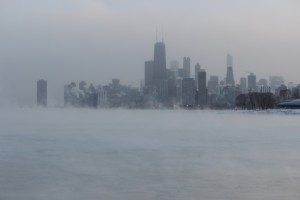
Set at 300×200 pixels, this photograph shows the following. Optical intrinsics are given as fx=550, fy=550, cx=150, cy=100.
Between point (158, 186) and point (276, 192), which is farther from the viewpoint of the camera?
point (158, 186)

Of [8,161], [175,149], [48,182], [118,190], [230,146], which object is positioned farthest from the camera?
[230,146]

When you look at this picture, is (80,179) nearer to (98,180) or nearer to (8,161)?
(98,180)

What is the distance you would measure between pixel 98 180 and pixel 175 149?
9021 mm

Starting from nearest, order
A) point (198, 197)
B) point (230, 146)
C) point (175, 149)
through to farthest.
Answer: point (198, 197) < point (175, 149) < point (230, 146)

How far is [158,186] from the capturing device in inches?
521

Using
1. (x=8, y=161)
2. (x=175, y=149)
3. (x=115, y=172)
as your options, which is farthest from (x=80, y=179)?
(x=175, y=149)

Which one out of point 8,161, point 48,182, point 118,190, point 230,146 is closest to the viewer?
point 118,190

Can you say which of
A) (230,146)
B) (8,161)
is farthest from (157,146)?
(8,161)

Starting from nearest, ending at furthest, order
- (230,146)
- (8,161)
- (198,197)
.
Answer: (198,197) < (8,161) < (230,146)

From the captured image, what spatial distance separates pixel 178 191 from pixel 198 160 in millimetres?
6081

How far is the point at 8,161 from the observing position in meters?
17.9

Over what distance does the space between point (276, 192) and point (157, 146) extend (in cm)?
1209

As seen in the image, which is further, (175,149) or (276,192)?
(175,149)

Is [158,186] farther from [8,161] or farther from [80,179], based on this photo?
[8,161]
